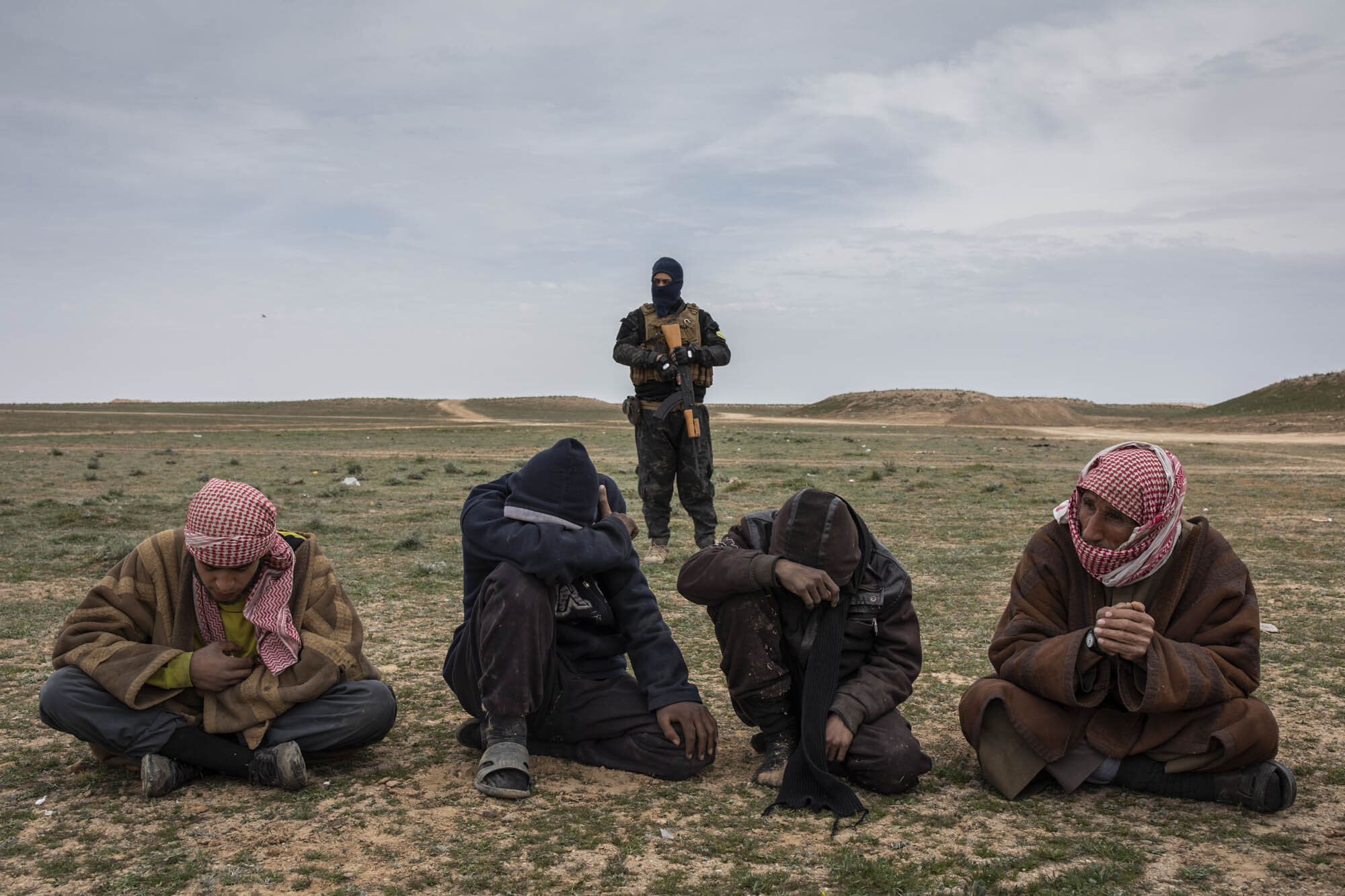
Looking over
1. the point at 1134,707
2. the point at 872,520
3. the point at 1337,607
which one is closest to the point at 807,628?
the point at 1134,707

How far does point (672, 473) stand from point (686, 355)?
97 centimetres

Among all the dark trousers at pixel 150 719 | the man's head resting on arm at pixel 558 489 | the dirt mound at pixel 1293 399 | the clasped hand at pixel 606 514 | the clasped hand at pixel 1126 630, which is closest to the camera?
the clasped hand at pixel 1126 630

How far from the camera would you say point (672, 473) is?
→ 855 cm

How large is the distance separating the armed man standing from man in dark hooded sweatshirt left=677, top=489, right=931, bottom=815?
4.66m

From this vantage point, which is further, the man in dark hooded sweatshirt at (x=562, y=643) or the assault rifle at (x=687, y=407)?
the assault rifle at (x=687, y=407)

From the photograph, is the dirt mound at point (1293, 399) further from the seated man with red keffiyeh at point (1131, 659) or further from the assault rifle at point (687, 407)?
the seated man with red keffiyeh at point (1131, 659)

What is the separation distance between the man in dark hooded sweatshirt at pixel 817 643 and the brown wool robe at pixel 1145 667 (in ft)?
1.03

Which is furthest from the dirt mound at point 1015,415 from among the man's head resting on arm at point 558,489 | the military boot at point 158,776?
the military boot at point 158,776

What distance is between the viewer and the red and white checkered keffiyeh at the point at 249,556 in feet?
10.5

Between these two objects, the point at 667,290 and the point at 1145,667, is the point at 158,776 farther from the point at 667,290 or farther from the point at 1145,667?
the point at 667,290

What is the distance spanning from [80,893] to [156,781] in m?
0.64

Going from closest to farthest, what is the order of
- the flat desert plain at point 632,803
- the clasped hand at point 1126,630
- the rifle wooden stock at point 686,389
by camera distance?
the flat desert plain at point 632,803
the clasped hand at point 1126,630
the rifle wooden stock at point 686,389

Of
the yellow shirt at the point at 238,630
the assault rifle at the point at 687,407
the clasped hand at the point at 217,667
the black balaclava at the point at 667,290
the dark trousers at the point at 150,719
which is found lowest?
the dark trousers at the point at 150,719

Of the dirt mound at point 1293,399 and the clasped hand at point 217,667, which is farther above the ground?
the dirt mound at point 1293,399
